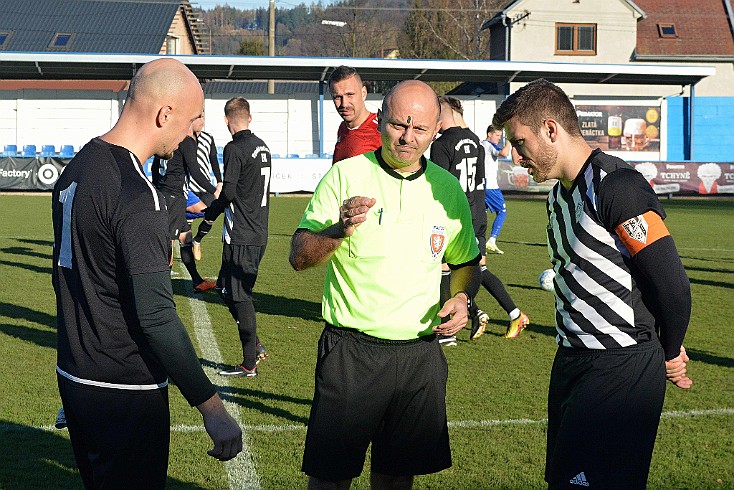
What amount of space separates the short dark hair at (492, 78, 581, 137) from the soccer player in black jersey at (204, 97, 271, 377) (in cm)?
453

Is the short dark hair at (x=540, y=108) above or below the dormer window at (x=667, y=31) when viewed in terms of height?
Answer: below

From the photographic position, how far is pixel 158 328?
2.91 metres

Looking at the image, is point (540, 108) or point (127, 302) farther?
point (540, 108)

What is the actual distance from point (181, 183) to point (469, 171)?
13.8 feet

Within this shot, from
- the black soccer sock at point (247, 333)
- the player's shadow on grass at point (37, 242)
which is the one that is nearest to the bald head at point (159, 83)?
the black soccer sock at point (247, 333)

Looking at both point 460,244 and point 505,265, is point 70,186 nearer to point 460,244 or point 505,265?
point 460,244

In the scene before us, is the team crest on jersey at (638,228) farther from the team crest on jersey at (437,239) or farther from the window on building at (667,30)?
the window on building at (667,30)

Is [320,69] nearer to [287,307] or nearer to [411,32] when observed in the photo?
[287,307]

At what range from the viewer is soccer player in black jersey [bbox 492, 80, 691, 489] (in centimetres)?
340

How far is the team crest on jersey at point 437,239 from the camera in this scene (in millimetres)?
4051

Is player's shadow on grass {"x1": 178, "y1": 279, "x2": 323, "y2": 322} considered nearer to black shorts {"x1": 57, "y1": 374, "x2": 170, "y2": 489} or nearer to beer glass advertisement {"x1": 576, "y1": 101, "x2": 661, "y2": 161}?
black shorts {"x1": 57, "y1": 374, "x2": 170, "y2": 489}

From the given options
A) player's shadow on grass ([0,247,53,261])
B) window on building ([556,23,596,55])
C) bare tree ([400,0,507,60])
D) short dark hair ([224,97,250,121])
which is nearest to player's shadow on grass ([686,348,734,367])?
short dark hair ([224,97,250,121])

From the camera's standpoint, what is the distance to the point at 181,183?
1165 centimetres

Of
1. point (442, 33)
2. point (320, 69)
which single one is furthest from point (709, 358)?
point (442, 33)
